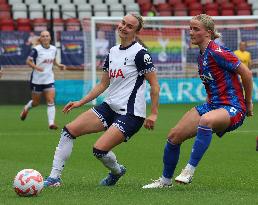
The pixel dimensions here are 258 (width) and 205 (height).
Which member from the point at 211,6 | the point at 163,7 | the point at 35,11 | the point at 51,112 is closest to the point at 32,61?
the point at 51,112

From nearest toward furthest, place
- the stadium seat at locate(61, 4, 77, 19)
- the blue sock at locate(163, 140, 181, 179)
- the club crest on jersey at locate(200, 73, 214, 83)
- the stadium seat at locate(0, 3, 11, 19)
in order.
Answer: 1. the club crest on jersey at locate(200, 73, 214, 83)
2. the blue sock at locate(163, 140, 181, 179)
3. the stadium seat at locate(0, 3, 11, 19)
4. the stadium seat at locate(61, 4, 77, 19)

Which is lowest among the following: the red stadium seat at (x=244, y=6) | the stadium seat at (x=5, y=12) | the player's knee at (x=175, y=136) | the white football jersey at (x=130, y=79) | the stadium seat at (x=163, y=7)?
the red stadium seat at (x=244, y=6)

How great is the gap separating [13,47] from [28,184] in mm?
19740

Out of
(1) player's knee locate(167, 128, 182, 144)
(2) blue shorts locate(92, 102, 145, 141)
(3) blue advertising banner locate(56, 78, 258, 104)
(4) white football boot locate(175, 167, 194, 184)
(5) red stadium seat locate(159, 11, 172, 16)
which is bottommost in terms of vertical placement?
(3) blue advertising banner locate(56, 78, 258, 104)

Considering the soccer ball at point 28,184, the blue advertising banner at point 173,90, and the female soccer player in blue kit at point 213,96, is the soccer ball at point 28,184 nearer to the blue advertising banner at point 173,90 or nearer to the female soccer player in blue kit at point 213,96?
the female soccer player in blue kit at point 213,96

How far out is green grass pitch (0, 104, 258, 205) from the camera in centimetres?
898

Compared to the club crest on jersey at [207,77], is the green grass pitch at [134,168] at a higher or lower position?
lower

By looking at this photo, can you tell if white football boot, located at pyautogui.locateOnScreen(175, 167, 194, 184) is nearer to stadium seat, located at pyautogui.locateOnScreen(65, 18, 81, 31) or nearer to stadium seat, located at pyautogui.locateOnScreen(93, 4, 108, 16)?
stadium seat, located at pyautogui.locateOnScreen(65, 18, 81, 31)

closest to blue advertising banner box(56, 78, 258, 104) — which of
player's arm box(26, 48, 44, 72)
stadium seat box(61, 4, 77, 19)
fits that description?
stadium seat box(61, 4, 77, 19)

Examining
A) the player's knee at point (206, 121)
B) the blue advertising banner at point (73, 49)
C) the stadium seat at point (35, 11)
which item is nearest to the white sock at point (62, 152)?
the player's knee at point (206, 121)

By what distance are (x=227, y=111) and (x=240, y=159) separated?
416cm

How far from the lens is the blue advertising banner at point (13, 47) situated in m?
28.4

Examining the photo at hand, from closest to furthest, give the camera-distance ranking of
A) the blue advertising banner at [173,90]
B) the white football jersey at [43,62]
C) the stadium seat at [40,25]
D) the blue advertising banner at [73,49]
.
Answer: the white football jersey at [43,62] < the blue advertising banner at [173,90] < the blue advertising banner at [73,49] < the stadium seat at [40,25]

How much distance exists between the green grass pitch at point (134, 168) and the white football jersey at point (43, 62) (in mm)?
1067
